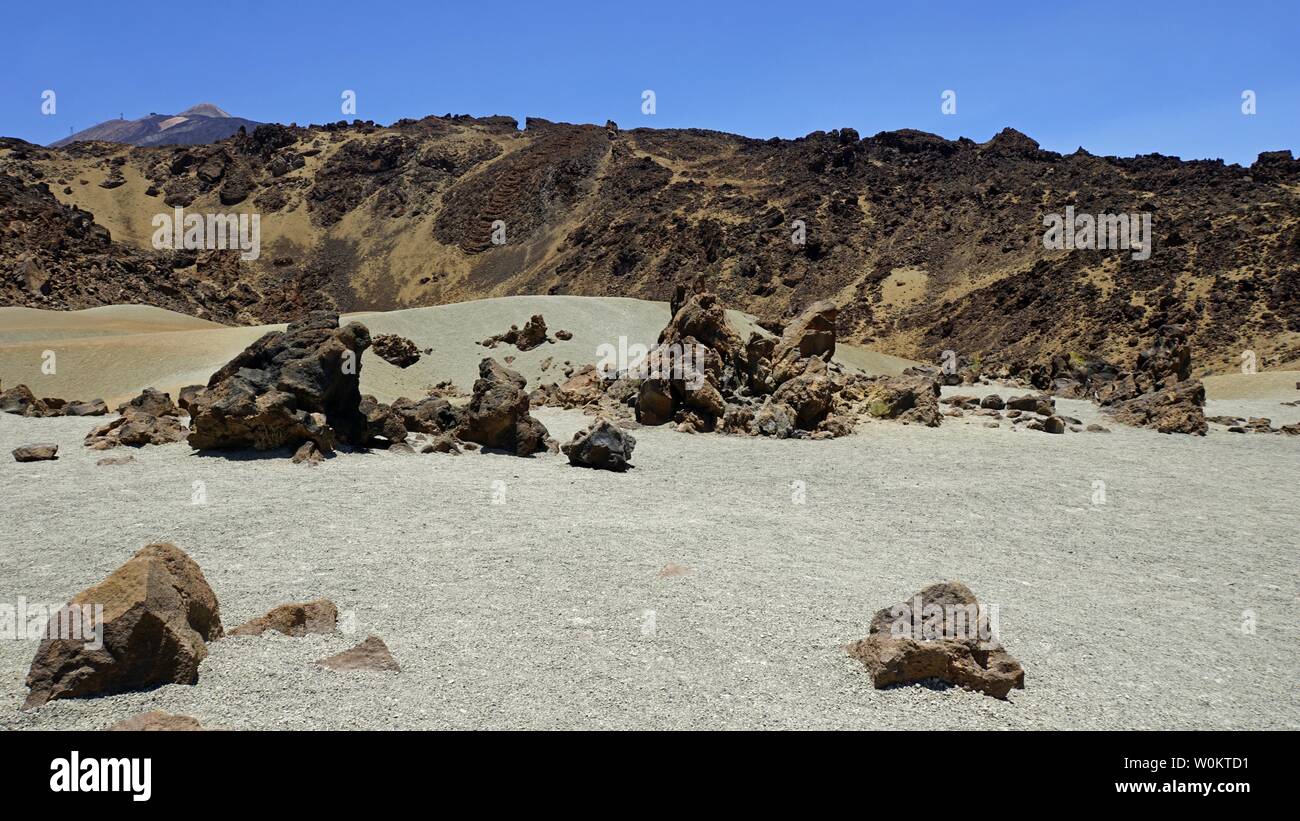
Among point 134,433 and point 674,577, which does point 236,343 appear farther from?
point 674,577

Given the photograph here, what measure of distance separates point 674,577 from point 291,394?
7.79 m

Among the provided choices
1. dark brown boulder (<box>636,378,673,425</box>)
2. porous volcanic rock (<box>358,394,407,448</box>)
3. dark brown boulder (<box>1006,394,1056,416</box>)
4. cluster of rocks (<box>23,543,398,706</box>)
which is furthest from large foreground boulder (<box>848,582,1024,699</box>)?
dark brown boulder (<box>1006,394,1056,416</box>)

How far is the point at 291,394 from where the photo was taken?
500 inches

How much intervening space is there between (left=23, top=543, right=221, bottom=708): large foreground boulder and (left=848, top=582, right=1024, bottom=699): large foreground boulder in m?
4.02

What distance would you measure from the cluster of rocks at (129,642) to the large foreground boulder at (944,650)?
297 centimetres

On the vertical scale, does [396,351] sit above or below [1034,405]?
above

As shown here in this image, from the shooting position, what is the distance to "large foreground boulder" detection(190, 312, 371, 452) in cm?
1238

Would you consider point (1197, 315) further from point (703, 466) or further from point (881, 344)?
point (703, 466)

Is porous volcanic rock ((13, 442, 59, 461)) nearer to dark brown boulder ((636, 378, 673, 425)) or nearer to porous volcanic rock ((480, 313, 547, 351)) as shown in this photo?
dark brown boulder ((636, 378, 673, 425))

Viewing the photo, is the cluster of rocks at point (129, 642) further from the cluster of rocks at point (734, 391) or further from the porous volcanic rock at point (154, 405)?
the cluster of rocks at point (734, 391)

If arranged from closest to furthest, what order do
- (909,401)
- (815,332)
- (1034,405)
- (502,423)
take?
(502,423)
(909,401)
(1034,405)
(815,332)

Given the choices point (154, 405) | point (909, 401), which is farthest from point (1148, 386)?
point (154, 405)
